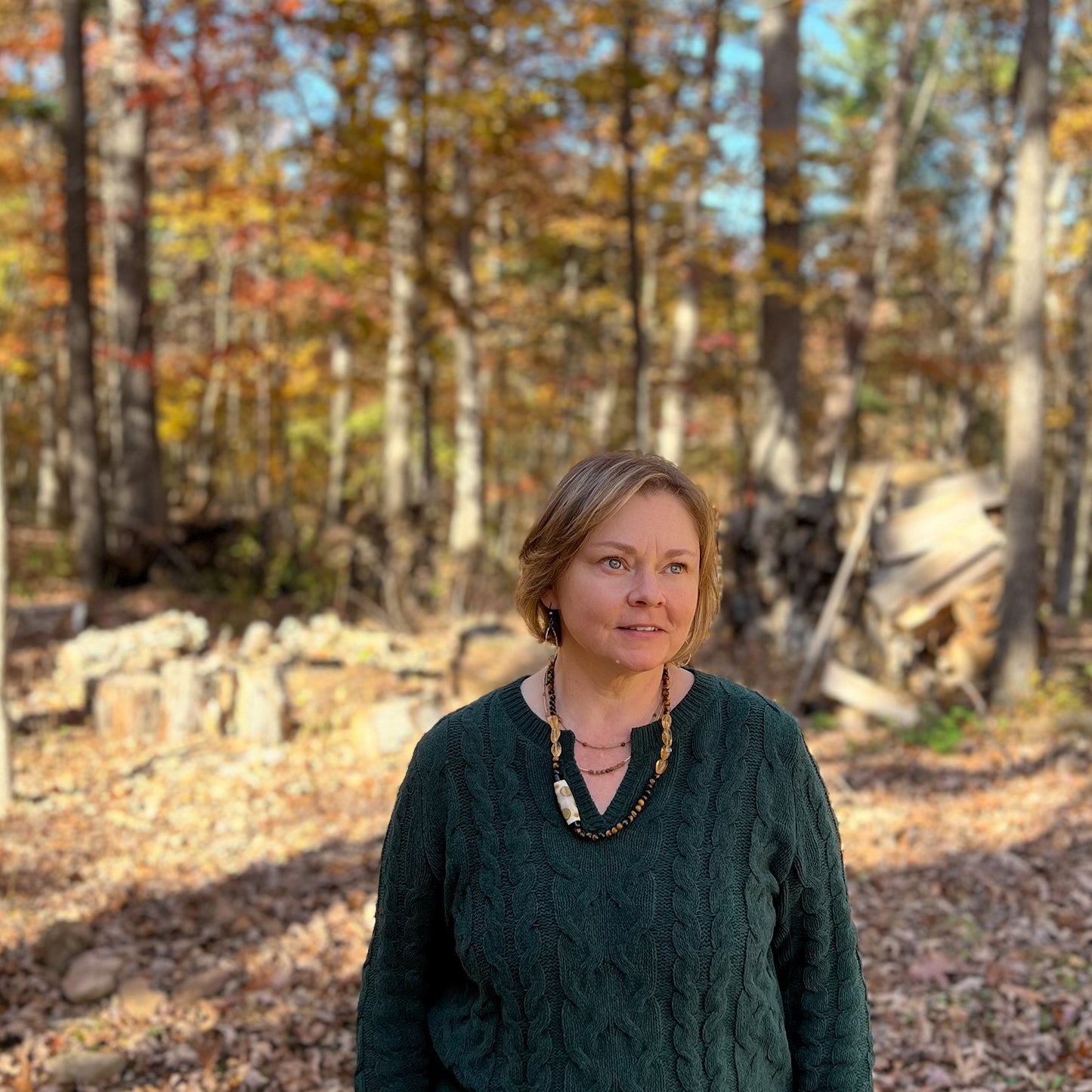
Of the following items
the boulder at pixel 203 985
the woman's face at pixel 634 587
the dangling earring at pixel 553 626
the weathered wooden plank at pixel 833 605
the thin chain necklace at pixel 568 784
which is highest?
the woman's face at pixel 634 587

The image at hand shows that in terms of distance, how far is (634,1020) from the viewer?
1706 millimetres

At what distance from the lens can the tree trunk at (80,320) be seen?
1195 cm

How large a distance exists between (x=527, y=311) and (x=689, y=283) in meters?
8.30

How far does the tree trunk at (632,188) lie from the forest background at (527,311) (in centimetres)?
5

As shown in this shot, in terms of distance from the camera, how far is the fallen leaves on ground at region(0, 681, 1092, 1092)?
404 centimetres

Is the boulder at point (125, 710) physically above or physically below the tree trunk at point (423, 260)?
below

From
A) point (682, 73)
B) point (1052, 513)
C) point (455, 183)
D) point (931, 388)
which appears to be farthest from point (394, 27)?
point (1052, 513)

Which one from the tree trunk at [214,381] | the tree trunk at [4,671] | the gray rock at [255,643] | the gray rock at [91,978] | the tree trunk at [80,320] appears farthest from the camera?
the tree trunk at [214,381]

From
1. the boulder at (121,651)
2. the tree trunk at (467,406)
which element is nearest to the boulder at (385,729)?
the boulder at (121,651)

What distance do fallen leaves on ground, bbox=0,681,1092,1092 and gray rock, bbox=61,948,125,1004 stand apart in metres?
0.03

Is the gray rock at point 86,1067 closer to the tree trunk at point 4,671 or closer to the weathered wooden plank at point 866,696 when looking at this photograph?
the tree trunk at point 4,671

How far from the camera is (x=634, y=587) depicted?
176cm

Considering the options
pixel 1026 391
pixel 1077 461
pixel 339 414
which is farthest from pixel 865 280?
pixel 339 414

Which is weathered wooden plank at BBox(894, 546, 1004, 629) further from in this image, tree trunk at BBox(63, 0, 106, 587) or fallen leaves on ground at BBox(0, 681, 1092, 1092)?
tree trunk at BBox(63, 0, 106, 587)
